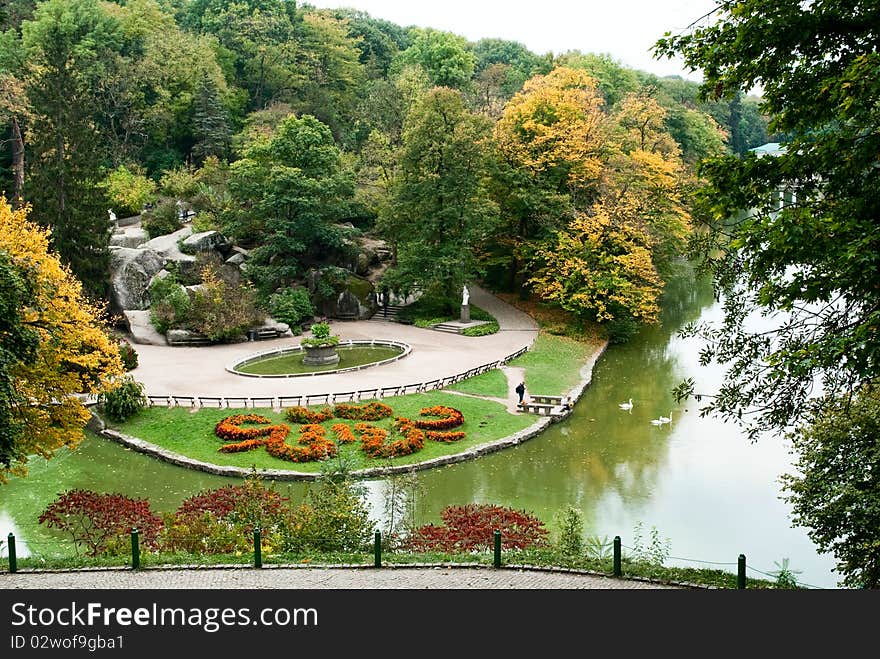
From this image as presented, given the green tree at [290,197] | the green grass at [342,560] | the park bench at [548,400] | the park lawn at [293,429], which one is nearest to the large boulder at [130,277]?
the green tree at [290,197]

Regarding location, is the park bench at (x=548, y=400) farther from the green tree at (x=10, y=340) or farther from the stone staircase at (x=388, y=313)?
the green tree at (x=10, y=340)

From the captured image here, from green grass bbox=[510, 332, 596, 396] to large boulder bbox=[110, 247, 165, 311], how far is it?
664 inches

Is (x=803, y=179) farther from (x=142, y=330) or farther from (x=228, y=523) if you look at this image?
(x=142, y=330)

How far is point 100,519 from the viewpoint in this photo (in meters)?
17.0

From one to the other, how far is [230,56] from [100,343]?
4483cm

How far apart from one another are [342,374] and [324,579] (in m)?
17.8

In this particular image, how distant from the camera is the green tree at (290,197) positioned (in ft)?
124

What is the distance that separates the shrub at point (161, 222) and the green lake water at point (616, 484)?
61.7 feet

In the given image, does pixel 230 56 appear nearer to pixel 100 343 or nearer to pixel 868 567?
pixel 100 343

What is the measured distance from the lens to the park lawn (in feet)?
73.2

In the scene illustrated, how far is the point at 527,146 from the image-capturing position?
132ft

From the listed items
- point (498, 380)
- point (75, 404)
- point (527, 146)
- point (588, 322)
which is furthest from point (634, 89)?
point (75, 404)

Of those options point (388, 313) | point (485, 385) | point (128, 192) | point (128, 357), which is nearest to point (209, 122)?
point (128, 192)

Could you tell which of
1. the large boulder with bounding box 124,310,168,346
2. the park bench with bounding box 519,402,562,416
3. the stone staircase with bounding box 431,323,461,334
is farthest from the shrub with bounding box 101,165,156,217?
the park bench with bounding box 519,402,562,416
